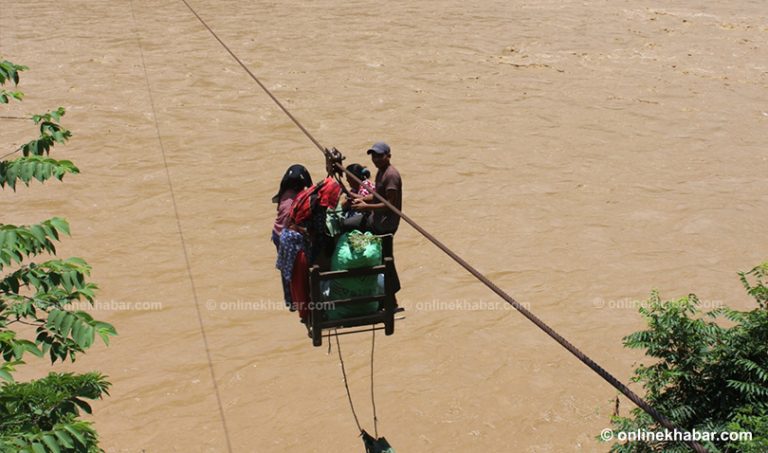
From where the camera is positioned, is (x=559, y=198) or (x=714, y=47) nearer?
(x=559, y=198)

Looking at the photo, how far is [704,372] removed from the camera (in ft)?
17.6

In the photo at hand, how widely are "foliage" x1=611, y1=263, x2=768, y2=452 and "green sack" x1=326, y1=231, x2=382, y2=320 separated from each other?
1926mm

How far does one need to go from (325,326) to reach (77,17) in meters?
17.7

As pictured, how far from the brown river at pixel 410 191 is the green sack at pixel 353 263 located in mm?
2071

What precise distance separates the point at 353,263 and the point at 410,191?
270 inches

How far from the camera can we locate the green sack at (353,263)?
5.32 metres

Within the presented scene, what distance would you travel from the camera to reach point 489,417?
23.9 feet

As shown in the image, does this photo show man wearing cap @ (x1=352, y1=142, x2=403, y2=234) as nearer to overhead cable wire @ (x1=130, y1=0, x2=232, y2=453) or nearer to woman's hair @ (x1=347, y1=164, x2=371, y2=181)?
woman's hair @ (x1=347, y1=164, x2=371, y2=181)

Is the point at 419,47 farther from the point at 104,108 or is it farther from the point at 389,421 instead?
the point at 389,421

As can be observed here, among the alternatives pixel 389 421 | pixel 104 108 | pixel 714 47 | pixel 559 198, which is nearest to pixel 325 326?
pixel 389 421

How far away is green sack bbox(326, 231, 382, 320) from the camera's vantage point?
532cm

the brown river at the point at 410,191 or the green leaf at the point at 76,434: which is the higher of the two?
the green leaf at the point at 76,434
